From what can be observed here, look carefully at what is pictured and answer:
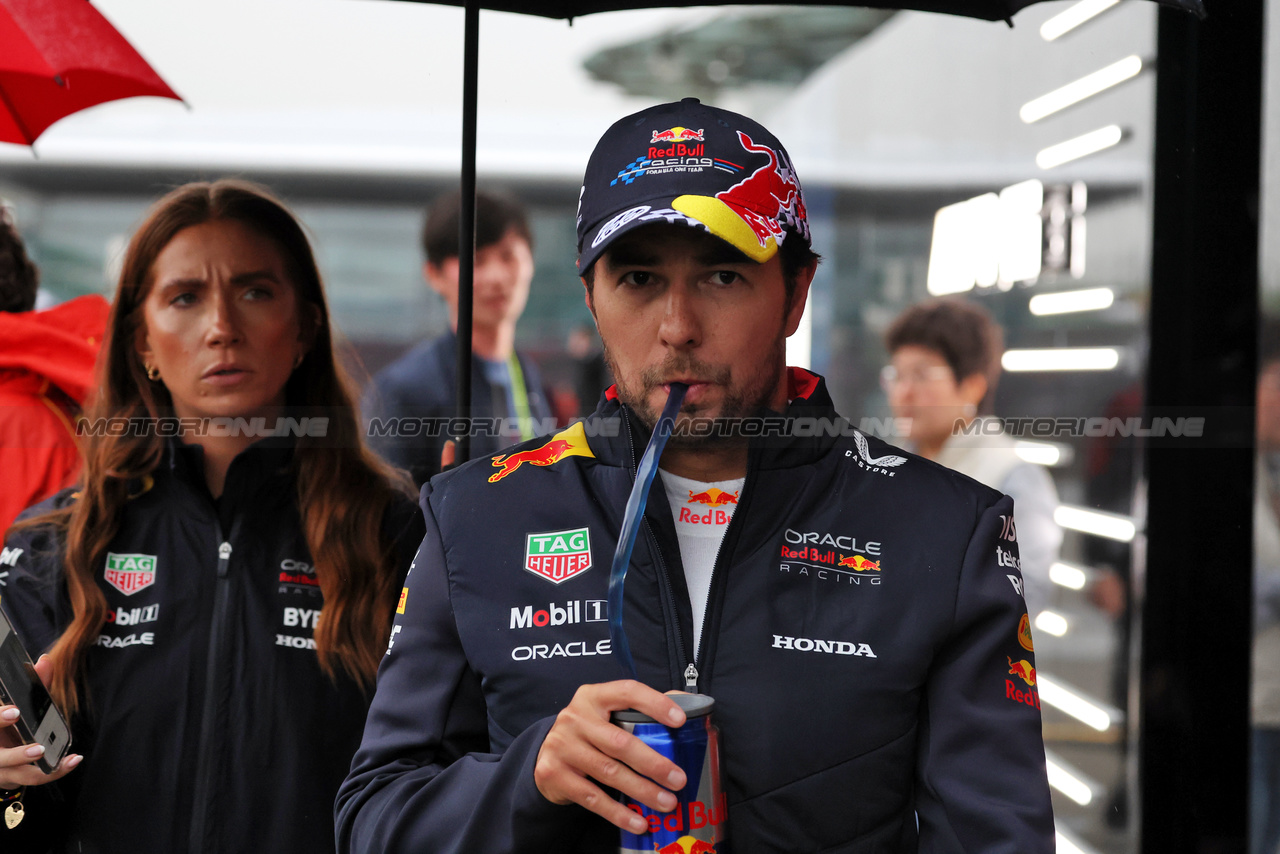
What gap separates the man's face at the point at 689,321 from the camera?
1411 millimetres

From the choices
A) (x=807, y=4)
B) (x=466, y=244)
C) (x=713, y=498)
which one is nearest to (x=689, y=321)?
(x=713, y=498)

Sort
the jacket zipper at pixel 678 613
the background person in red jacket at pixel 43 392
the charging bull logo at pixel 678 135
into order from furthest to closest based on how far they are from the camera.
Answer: the background person in red jacket at pixel 43 392 → the charging bull logo at pixel 678 135 → the jacket zipper at pixel 678 613

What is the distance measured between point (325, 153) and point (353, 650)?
3668 mm

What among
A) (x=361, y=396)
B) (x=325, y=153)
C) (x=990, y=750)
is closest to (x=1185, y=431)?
(x=990, y=750)

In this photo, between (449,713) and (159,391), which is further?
(159,391)

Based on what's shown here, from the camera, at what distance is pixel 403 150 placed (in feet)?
18.9

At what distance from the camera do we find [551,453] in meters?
1.52

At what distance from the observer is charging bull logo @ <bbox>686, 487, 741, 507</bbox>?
147 centimetres

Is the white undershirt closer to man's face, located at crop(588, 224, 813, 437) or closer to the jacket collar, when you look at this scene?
man's face, located at crop(588, 224, 813, 437)

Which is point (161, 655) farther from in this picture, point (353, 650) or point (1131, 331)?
point (1131, 331)

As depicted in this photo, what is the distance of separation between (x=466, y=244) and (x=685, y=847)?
1335 mm

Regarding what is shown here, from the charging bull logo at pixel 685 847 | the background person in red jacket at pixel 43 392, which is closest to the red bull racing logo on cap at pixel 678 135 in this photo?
the charging bull logo at pixel 685 847

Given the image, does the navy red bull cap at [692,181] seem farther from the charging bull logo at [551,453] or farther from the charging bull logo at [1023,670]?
the charging bull logo at [1023,670]

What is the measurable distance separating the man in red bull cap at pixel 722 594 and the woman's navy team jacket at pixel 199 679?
474mm
